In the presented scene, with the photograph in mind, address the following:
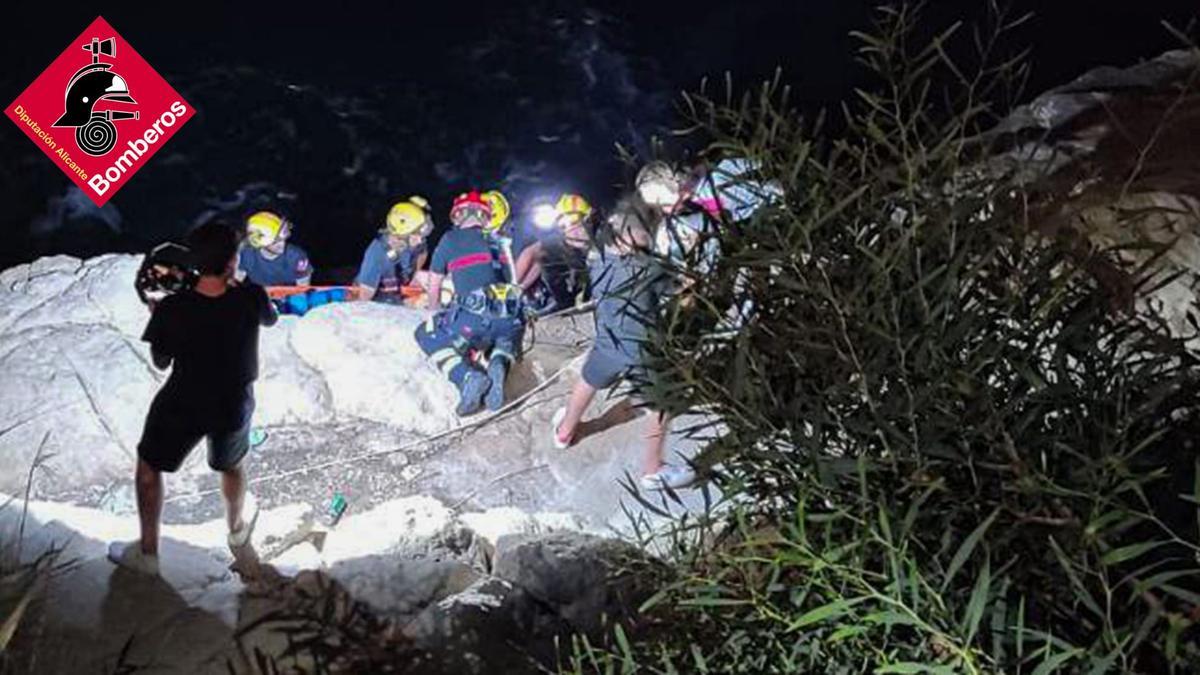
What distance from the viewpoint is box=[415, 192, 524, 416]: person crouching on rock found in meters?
6.73

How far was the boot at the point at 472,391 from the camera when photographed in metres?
6.66

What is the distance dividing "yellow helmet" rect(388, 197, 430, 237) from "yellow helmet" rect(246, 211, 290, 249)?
0.94 meters

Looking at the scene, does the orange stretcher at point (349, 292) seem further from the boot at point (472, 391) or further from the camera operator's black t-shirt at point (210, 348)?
the camera operator's black t-shirt at point (210, 348)

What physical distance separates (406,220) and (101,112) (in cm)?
619

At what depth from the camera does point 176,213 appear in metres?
17.4

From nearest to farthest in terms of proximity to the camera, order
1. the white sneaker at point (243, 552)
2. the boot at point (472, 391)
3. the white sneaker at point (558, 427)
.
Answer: the white sneaker at point (243, 552) < the white sneaker at point (558, 427) < the boot at point (472, 391)

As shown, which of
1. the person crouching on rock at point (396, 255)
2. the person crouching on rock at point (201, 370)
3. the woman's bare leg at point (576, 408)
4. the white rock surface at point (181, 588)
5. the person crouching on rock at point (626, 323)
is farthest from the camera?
the person crouching on rock at point (396, 255)

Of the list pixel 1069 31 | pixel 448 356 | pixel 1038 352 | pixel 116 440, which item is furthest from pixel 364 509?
pixel 1069 31

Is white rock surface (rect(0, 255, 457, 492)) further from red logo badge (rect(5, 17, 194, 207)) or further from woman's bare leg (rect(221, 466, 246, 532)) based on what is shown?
red logo badge (rect(5, 17, 194, 207))

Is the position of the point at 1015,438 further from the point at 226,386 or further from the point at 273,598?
the point at 226,386

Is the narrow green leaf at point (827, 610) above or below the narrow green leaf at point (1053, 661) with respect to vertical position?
above

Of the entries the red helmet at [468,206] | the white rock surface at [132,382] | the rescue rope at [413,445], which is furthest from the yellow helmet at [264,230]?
the rescue rope at [413,445]

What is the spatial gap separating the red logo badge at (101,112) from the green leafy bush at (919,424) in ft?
38.9

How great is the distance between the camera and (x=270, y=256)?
859 centimetres
